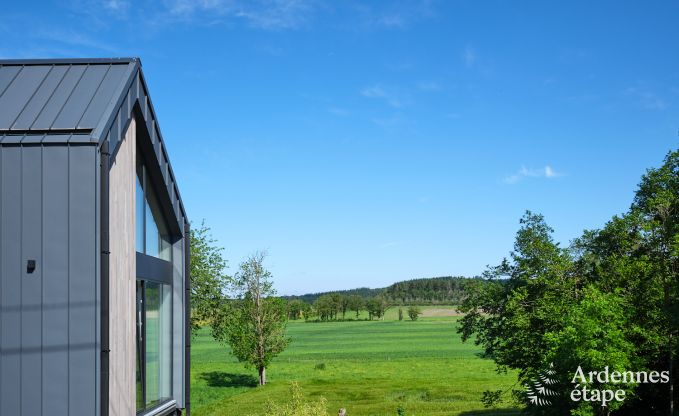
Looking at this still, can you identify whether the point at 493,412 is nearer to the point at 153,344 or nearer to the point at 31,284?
the point at 153,344

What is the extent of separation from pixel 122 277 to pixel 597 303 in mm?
17128

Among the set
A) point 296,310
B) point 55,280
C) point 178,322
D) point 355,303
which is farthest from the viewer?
point 355,303

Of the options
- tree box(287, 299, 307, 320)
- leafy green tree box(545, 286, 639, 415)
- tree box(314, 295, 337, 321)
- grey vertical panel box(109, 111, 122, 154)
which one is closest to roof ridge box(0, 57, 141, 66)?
grey vertical panel box(109, 111, 122, 154)

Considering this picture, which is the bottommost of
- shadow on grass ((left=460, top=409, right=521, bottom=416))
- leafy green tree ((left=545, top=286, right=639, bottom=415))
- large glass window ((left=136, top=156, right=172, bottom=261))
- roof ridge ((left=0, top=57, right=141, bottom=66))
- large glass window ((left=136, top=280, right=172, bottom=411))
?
shadow on grass ((left=460, top=409, right=521, bottom=416))

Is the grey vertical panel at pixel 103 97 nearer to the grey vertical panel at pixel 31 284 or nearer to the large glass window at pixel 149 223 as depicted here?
the grey vertical panel at pixel 31 284

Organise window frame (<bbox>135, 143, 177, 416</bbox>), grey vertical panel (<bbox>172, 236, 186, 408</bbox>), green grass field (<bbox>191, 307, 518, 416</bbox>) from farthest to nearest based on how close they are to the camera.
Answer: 1. green grass field (<bbox>191, 307, 518, 416</bbox>)
2. grey vertical panel (<bbox>172, 236, 186, 408</bbox>)
3. window frame (<bbox>135, 143, 177, 416</bbox>)

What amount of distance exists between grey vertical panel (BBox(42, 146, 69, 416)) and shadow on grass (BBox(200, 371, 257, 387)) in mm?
49414

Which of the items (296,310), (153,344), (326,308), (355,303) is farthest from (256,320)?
(355,303)

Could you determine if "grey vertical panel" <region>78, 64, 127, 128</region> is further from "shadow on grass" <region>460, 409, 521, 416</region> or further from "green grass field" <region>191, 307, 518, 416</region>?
"shadow on grass" <region>460, 409, 521, 416</region>

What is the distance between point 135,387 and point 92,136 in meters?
4.13

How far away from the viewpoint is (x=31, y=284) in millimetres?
7363

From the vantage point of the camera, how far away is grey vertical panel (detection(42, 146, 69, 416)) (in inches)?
286

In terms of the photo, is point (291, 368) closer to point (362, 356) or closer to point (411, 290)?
point (362, 356)

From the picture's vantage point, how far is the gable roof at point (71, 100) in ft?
25.1
